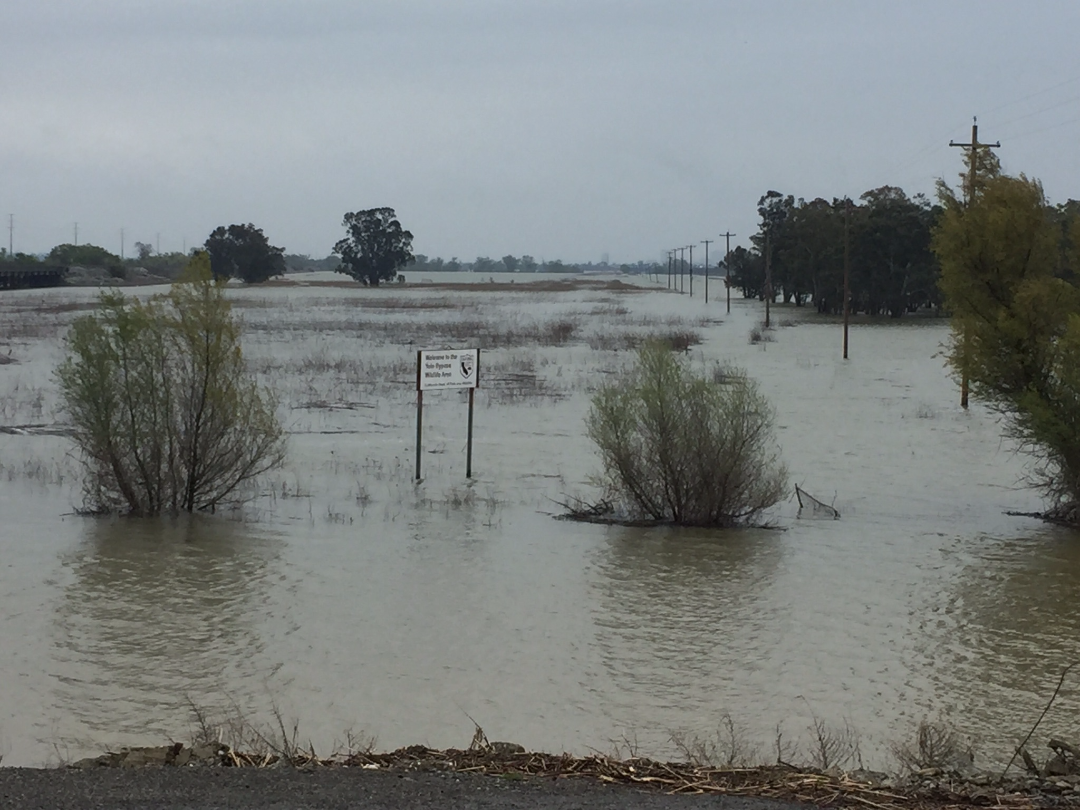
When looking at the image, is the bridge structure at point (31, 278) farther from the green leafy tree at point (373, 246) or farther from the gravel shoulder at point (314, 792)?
the gravel shoulder at point (314, 792)

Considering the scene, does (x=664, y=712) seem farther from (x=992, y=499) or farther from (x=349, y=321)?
(x=349, y=321)

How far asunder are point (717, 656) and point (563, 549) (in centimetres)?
473

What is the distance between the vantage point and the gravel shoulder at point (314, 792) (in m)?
5.85

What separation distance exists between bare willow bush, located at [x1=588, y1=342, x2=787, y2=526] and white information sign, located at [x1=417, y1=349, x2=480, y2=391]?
3.19 metres

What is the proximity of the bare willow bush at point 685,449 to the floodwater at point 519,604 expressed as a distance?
574 mm

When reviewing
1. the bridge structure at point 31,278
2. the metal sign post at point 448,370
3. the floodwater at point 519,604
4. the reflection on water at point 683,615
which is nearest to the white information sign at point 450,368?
the metal sign post at point 448,370

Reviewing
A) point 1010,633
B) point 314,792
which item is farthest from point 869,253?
point 314,792

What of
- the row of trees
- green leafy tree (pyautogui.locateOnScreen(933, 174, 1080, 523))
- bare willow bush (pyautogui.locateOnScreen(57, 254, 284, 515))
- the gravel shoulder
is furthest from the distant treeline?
the gravel shoulder

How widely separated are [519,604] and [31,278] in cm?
10007

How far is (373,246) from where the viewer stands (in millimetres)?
147125

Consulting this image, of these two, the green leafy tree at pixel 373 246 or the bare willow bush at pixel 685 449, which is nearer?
the bare willow bush at pixel 685 449

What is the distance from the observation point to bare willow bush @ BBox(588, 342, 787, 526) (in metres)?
17.5

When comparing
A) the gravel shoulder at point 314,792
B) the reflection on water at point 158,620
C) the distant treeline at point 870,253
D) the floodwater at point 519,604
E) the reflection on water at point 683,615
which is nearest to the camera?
the gravel shoulder at point 314,792

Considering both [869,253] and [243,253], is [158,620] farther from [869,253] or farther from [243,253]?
[243,253]
